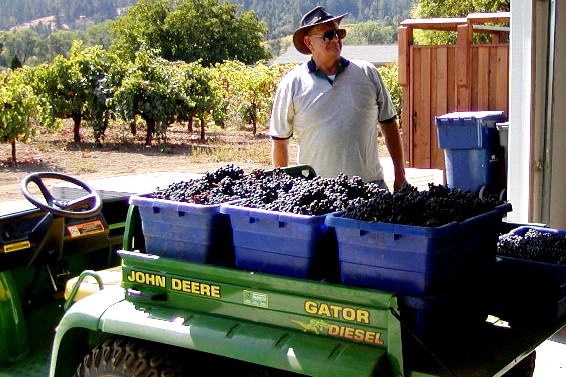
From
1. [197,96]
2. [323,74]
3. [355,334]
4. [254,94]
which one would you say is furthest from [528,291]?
[254,94]

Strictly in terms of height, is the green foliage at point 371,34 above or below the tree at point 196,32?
above

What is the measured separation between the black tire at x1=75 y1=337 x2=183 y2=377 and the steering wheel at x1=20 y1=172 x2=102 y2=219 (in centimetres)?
114

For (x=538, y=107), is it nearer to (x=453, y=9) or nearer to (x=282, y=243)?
(x=282, y=243)

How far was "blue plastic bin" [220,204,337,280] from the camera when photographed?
2.98 metres

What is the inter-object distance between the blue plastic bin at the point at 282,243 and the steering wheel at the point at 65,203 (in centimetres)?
147

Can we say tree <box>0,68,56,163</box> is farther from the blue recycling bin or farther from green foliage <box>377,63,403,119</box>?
the blue recycling bin

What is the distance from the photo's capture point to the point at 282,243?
304 centimetres

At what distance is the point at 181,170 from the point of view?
15.7 metres

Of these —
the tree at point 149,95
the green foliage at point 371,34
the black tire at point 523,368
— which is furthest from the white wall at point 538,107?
the green foliage at point 371,34

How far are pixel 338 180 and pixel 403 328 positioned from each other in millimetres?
853

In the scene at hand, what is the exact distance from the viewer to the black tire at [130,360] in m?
3.25

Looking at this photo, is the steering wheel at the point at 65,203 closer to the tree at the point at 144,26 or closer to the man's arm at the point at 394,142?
the man's arm at the point at 394,142

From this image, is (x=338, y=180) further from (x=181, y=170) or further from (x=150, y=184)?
(x=181, y=170)

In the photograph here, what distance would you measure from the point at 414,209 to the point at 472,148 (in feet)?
20.4
